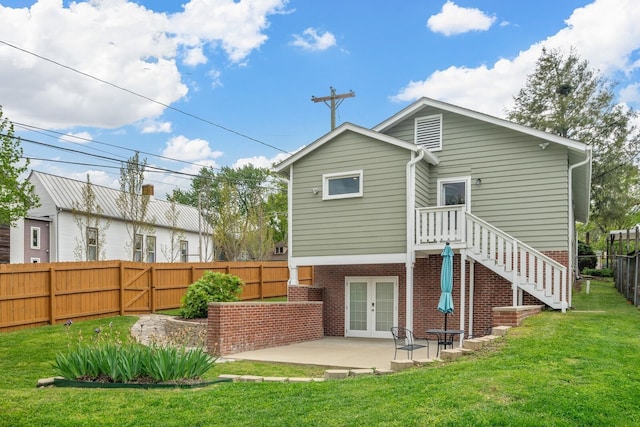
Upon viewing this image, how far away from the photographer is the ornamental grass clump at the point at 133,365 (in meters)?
7.31

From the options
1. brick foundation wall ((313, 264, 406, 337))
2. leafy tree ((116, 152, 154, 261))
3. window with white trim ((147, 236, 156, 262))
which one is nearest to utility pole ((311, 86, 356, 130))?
brick foundation wall ((313, 264, 406, 337))

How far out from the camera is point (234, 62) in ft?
65.8

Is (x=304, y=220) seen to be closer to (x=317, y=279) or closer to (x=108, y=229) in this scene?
(x=317, y=279)

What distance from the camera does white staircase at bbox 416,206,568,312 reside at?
12594 mm

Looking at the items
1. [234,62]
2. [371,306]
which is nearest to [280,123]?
[234,62]

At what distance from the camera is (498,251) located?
13.2 m

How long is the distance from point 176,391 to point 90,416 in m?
1.22

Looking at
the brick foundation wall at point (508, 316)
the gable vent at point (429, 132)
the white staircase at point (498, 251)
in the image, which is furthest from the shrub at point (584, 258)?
the brick foundation wall at point (508, 316)

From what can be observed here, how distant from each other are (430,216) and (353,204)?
2193mm

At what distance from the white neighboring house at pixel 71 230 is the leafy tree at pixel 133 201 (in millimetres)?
373

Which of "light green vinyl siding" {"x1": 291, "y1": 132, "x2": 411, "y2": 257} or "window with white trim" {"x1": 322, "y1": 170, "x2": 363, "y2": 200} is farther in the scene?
"window with white trim" {"x1": 322, "y1": 170, "x2": 363, "y2": 200}

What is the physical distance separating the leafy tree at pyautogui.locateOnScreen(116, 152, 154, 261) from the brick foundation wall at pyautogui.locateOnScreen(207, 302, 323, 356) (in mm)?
13164

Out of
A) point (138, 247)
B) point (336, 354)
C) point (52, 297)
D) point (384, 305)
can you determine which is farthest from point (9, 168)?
point (138, 247)

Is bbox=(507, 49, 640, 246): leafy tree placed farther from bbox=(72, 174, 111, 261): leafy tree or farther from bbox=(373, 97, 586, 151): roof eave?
bbox=(72, 174, 111, 261): leafy tree
